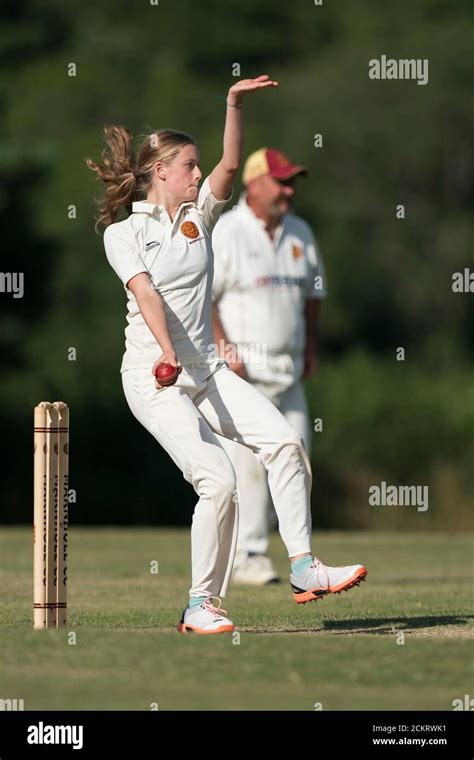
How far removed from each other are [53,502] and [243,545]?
3909mm

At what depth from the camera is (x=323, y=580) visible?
7734mm

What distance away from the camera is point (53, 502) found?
7941mm

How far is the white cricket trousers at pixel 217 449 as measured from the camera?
7.86 m

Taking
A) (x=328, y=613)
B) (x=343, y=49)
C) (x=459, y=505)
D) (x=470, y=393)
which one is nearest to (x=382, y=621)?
(x=328, y=613)

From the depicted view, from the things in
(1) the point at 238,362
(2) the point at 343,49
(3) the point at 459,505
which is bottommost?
(3) the point at 459,505

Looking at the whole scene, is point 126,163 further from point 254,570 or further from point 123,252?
point 254,570

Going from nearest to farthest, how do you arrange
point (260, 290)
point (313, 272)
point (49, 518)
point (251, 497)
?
point (49, 518)
point (251, 497)
point (260, 290)
point (313, 272)

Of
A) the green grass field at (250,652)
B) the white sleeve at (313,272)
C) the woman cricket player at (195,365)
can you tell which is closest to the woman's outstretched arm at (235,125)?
the woman cricket player at (195,365)

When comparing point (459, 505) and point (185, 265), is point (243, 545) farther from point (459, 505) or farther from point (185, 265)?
point (459, 505)

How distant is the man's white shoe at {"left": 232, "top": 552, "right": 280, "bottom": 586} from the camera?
1162 centimetres

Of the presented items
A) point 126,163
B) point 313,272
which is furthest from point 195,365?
point 313,272

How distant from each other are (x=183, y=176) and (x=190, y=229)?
0.93 feet

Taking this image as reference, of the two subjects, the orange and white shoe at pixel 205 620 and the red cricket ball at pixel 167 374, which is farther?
the orange and white shoe at pixel 205 620

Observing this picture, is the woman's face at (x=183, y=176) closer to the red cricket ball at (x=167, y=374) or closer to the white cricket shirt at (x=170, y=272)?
the white cricket shirt at (x=170, y=272)
